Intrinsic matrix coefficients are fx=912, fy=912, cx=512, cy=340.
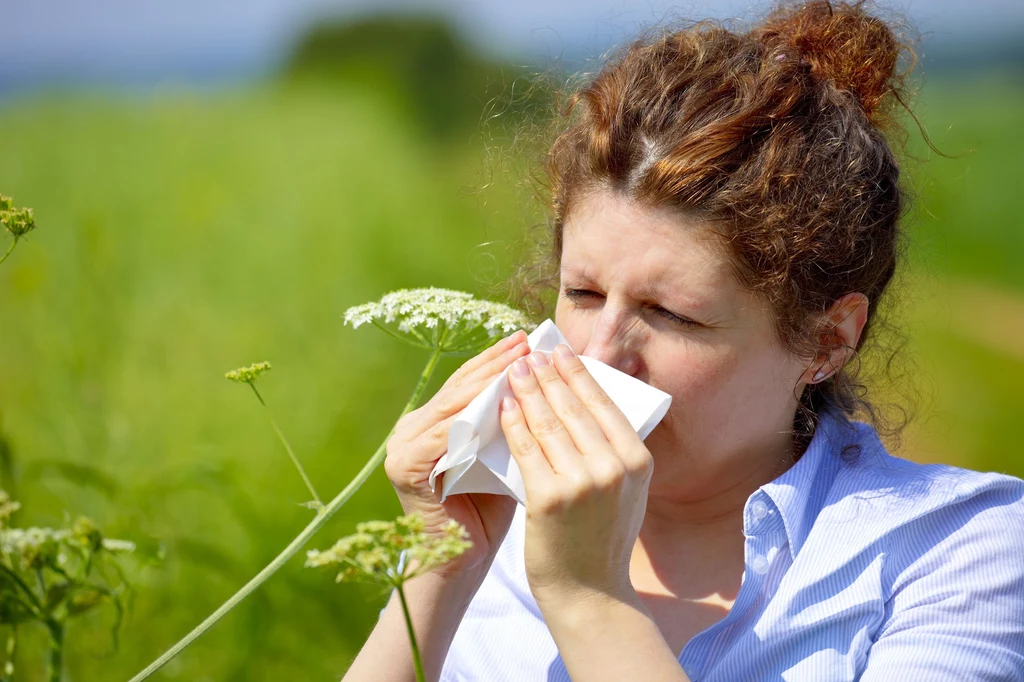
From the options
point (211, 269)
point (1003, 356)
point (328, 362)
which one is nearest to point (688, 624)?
point (328, 362)

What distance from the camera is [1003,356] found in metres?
8.17

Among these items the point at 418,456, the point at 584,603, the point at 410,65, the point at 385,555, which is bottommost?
the point at 410,65

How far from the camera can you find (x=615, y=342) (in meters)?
1.71

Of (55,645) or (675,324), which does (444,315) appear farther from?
(55,645)

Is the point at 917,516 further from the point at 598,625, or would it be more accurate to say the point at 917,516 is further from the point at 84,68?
the point at 84,68

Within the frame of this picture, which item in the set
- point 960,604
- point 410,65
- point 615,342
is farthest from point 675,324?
point 410,65

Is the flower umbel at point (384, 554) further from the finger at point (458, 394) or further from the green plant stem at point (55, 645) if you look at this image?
the finger at point (458, 394)

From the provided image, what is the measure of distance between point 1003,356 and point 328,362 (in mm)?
6420

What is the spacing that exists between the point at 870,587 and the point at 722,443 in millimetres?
370

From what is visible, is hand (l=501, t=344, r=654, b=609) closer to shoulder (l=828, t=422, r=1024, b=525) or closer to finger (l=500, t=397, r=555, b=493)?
finger (l=500, t=397, r=555, b=493)

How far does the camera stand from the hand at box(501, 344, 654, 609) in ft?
4.44

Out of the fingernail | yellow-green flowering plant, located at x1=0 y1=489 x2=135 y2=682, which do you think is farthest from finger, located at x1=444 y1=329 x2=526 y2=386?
yellow-green flowering plant, located at x1=0 y1=489 x2=135 y2=682

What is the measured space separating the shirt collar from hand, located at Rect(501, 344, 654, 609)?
A: 0.45 metres

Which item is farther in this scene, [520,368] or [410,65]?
[410,65]
